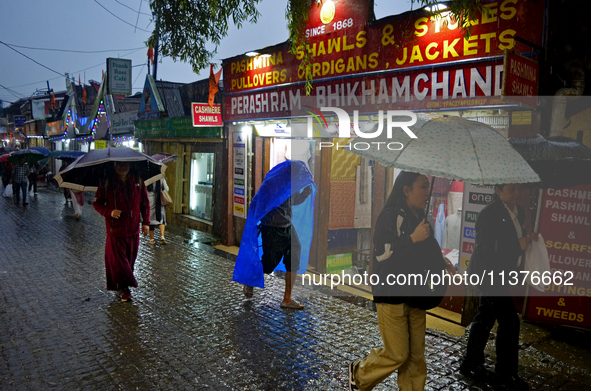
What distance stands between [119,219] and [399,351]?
4555 millimetres

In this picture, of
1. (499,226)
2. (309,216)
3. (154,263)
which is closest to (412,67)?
(309,216)

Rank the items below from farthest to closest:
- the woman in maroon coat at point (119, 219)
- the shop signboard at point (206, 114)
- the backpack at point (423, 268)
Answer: the shop signboard at point (206, 114), the woman in maroon coat at point (119, 219), the backpack at point (423, 268)

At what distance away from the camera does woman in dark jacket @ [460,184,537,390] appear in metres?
4.12

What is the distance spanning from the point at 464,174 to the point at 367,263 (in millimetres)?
5411

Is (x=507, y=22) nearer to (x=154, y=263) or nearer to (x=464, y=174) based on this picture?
(x=464, y=174)

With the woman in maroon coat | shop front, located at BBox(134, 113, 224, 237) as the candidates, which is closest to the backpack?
the woman in maroon coat

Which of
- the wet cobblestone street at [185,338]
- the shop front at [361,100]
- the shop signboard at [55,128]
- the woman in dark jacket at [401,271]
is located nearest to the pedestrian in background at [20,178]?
the wet cobblestone street at [185,338]

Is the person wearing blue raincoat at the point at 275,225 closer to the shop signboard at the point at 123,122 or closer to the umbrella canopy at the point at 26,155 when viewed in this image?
the shop signboard at the point at 123,122

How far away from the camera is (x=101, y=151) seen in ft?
21.4

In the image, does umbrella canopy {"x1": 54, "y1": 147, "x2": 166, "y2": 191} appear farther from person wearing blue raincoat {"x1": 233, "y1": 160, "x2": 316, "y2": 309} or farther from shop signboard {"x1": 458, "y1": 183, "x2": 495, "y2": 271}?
shop signboard {"x1": 458, "y1": 183, "x2": 495, "y2": 271}

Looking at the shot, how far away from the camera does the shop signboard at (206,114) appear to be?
10.3m

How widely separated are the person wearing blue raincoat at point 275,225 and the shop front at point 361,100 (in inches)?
53.6

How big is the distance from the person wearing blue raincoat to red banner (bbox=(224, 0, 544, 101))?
2.32 m

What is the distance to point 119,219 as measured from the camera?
648 cm
